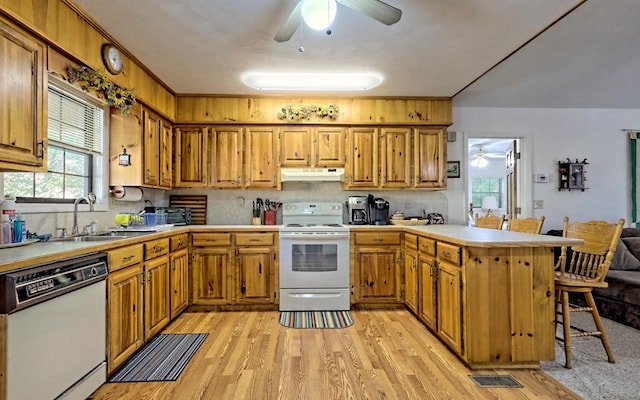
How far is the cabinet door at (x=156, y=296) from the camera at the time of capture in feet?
8.46

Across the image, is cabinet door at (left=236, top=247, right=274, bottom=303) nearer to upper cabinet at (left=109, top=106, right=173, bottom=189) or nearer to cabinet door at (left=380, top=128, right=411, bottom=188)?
upper cabinet at (left=109, top=106, right=173, bottom=189)

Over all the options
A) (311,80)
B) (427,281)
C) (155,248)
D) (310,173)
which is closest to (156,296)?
(155,248)

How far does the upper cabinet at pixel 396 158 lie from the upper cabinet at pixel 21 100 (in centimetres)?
285

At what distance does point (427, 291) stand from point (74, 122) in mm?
3290

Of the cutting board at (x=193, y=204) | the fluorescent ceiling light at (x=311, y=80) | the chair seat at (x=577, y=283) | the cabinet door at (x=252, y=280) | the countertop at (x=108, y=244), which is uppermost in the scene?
the fluorescent ceiling light at (x=311, y=80)

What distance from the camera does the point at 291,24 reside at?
2031mm

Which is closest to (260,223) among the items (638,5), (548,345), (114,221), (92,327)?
(114,221)

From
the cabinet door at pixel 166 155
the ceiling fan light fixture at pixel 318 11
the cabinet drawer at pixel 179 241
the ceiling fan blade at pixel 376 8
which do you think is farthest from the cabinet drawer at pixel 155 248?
the ceiling fan blade at pixel 376 8

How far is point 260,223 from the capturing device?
407 cm

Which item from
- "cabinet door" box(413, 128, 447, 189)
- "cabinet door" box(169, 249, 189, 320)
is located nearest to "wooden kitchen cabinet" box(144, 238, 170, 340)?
"cabinet door" box(169, 249, 189, 320)

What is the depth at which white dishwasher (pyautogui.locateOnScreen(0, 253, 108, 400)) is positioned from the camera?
4.52ft

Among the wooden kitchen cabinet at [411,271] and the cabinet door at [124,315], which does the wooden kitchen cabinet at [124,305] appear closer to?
the cabinet door at [124,315]

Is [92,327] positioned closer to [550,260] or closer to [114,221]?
[114,221]

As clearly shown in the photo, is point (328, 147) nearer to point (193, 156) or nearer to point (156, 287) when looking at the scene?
point (193, 156)
